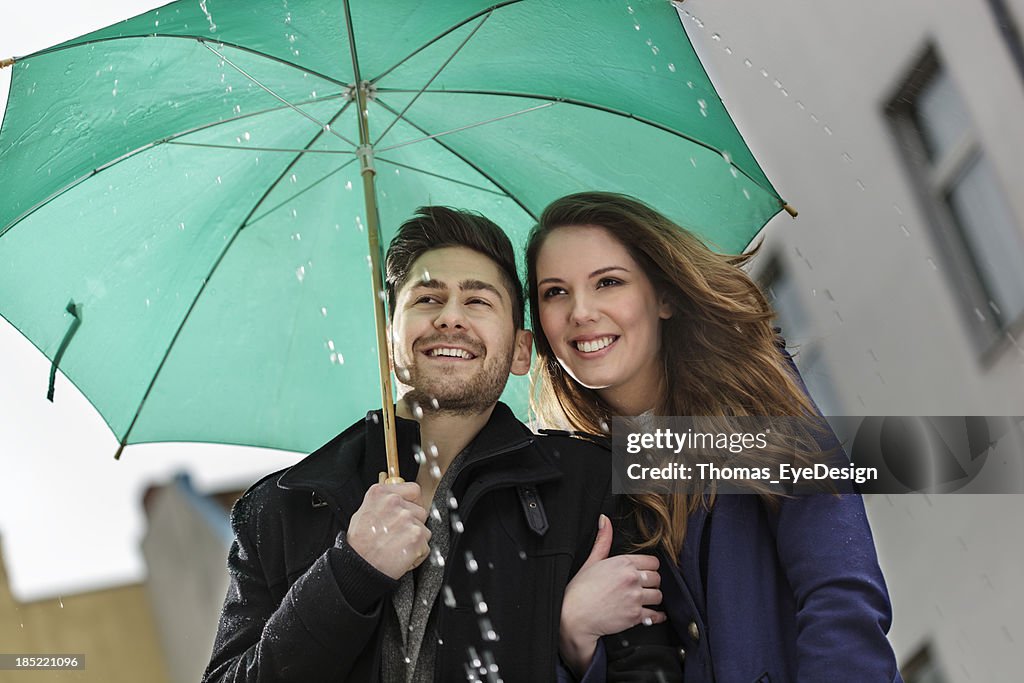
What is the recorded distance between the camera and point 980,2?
4152mm

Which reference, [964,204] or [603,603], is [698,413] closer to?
[603,603]

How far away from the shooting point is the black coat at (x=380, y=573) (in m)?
1.73

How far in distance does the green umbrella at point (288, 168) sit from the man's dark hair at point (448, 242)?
0.29 feet

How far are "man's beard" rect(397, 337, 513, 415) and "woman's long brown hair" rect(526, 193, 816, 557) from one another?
22 cm

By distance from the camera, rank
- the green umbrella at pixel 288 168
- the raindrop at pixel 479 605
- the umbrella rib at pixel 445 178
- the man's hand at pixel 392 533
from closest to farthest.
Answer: the man's hand at pixel 392 533 → the raindrop at pixel 479 605 → the green umbrella at pixel 288 168 → the umbrella rib at pixel 445 178

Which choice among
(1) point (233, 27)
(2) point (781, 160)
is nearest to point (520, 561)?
(1) point (233, 27)

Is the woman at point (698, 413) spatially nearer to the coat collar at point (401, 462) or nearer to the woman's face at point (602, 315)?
the woman's face at point (602, 315)

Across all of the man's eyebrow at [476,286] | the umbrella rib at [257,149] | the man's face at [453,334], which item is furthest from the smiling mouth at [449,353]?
the umbrella rib at [257,149]

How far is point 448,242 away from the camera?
2156 mm


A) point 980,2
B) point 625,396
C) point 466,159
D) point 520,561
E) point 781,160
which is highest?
point 781,160

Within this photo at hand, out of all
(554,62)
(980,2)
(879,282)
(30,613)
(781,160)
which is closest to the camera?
(554,62)

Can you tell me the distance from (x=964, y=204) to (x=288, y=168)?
292 cm

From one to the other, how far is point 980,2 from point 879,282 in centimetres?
116

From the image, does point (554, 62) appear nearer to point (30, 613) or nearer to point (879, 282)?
point (879, 282)
